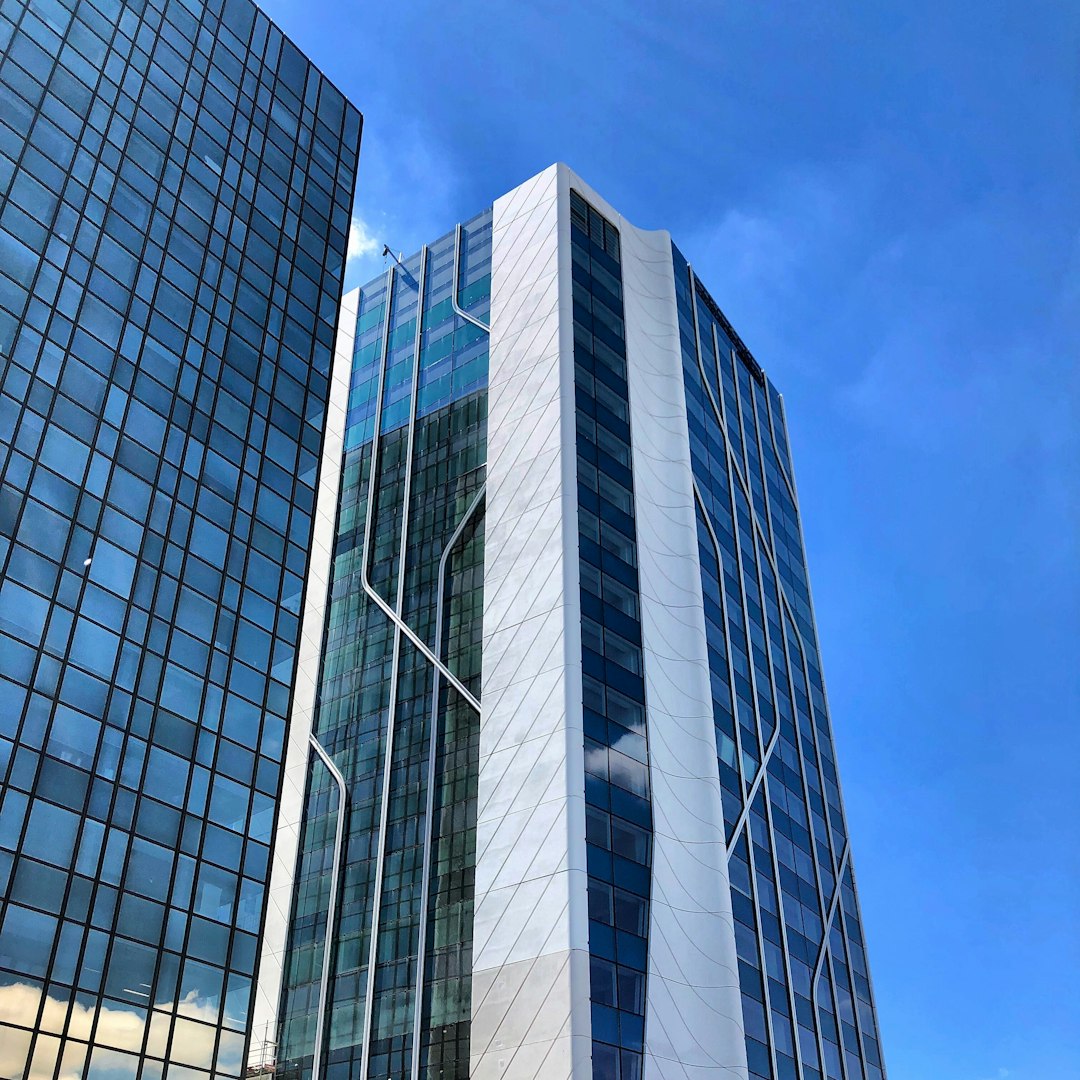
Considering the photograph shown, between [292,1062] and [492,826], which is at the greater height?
[492,826]

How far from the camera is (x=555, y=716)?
2542 inches

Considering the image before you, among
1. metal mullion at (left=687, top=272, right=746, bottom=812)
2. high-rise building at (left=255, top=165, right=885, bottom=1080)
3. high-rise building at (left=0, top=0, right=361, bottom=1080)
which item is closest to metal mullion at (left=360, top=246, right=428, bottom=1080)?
high-rise building at (left=255, top=165, right=885, bottom=1080)

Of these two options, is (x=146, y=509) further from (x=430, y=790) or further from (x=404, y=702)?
(x=404, y=702)

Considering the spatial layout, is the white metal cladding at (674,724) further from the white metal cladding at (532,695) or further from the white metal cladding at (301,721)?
the white metal cladding at (301,721)

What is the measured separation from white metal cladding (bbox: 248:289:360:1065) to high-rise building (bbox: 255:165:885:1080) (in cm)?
23

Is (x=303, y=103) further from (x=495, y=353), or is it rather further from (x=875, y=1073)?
(x=875, y=1073)

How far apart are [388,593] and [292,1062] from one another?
2961cm

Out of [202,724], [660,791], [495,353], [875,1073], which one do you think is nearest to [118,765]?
[202,724]

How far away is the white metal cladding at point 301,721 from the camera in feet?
232

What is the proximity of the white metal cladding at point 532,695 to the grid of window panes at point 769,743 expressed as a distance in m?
12.8

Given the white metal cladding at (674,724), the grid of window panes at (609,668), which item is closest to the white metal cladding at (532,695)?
the grid of window panes at (609,668)

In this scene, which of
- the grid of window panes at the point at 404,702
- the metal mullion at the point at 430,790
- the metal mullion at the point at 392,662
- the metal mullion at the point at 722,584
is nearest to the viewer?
the metal mullion at the point at 430,790

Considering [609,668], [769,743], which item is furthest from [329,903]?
[769,743]

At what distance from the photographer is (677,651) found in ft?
241
